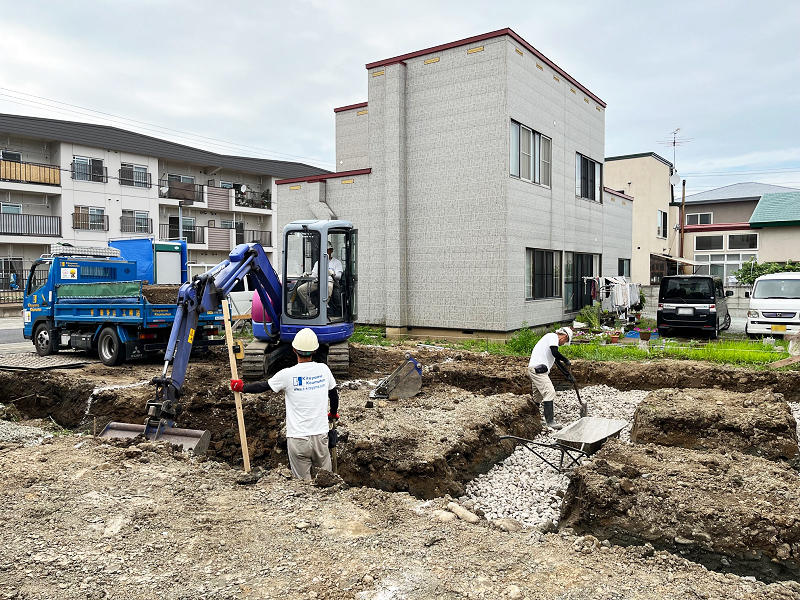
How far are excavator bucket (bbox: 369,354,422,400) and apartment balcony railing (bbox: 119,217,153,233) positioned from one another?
91.1ft

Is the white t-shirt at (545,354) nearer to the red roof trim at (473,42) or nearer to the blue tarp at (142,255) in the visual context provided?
the red roof trim at (473,42)

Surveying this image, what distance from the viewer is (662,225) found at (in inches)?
1249

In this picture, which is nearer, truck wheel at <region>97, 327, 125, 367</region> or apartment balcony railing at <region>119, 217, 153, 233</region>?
truck wheel at <region>97, 327, 125, 367</region>

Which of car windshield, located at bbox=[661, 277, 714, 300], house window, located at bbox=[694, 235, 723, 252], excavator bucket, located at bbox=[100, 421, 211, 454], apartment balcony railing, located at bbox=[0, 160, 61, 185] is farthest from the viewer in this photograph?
house window, located at bbox=[694, 235, 723, 252]

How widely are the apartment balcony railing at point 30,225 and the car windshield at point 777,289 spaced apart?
30.8 m

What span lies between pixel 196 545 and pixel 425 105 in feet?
45.5

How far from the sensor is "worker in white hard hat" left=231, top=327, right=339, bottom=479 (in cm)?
566

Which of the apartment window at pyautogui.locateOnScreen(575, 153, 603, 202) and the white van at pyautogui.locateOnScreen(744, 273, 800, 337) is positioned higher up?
the apartment window at pyautogui.locateOnScreen(575, 153, 603, 202)

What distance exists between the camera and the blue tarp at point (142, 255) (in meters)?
16.5

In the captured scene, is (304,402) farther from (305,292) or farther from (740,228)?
(740,228)

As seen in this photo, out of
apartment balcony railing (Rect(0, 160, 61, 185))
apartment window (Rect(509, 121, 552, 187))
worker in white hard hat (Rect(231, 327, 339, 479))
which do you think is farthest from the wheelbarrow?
apartment balcony railing (Rect(0, 160, 61, 185))

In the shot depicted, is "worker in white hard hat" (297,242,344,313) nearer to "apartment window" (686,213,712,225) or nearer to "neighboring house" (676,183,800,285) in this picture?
"neighboring house" (676,183,800,285)

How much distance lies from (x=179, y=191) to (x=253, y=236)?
19.1 feet

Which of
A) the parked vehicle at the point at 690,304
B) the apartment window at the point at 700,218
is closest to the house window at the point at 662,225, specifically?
the apartment window at the point at 700,218
